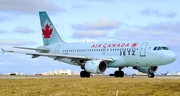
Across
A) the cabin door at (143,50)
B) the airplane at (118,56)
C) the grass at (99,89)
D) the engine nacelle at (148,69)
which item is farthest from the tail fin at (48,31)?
the grass at (99,89)

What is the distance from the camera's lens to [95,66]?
44500 millimetres

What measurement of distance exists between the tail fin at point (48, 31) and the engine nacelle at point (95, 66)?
43.1ft

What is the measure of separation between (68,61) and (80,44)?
2747mm

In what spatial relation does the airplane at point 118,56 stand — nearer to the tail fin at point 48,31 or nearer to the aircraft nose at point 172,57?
the aircraft nose at point 172,57

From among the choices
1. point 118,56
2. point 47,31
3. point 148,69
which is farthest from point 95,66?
point 47,31

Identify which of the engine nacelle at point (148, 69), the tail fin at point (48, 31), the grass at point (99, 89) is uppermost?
the tail fin at point (48, 31)

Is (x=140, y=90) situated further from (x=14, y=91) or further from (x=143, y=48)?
(x=143, y=48)

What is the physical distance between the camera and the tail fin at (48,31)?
57906 mm

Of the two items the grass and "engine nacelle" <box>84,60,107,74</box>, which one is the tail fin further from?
the grass

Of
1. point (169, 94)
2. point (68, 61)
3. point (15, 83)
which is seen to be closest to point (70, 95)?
point (169, 94)

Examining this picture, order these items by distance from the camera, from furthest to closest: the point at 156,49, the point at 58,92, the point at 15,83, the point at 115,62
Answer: the point at 115,62 → the point at 156,49 → the point at 15,83 → the point at 58,92

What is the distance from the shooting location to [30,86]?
109 feet

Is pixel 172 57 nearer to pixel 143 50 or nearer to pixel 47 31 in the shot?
pixel 143 50

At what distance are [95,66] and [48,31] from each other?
16.4 meters
